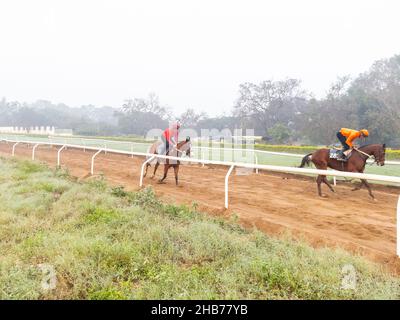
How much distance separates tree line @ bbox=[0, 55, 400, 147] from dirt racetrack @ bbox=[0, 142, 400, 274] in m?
22.5

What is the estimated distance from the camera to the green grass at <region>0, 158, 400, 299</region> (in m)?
3.05

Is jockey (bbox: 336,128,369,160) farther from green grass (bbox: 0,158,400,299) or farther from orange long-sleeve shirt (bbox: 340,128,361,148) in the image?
green grass (bbox: 0,158,400,299)

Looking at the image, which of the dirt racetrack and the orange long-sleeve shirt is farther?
the orange long-sleeve shirt

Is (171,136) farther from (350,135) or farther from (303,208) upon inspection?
(350,135)

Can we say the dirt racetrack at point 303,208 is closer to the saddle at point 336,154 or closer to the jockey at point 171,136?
the saddle at point 336,154

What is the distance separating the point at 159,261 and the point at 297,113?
46240mm

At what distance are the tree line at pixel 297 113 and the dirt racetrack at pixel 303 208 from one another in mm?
22490

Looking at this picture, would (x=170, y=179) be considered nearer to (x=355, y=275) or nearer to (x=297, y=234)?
(x=297, y=234)

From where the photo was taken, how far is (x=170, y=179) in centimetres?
1139

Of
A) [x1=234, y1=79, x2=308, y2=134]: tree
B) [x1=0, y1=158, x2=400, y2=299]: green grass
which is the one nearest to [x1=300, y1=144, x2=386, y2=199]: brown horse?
[x1=0, y1=158, x2=400, y2=299]: green grass

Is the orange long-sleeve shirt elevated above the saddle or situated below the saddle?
above

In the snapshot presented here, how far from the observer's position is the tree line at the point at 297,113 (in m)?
31.1
